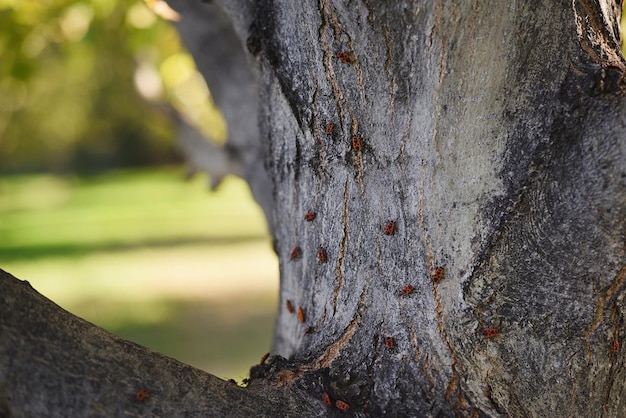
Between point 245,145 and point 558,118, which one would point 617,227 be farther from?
point 245,145

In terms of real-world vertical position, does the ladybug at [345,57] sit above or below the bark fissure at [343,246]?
above

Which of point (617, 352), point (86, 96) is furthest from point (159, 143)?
point (617, 352)

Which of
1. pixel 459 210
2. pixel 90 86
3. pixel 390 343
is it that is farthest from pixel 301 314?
pixel 90 86

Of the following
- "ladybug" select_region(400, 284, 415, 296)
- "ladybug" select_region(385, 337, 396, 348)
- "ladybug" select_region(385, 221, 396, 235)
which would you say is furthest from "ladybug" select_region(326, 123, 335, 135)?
"ladybug" select_region(385, 337, 396, 348)

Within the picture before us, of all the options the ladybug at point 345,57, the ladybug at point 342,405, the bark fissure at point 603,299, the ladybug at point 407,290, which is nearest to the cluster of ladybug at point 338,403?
the ladybug at point 342,405

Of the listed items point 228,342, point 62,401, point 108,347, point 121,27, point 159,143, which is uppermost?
point 159,143

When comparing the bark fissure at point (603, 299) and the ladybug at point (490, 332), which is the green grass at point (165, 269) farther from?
the bark fissure at point (603, 299)

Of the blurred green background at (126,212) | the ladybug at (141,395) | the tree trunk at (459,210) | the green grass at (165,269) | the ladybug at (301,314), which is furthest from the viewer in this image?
the green grass at (165,269)
